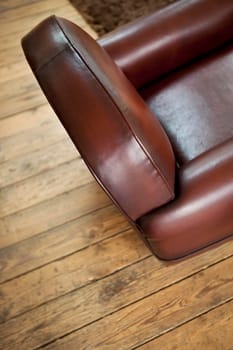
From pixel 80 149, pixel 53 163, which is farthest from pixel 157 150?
pixel 53 163

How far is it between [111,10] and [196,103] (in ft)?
4.39

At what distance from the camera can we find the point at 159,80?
1494 mm

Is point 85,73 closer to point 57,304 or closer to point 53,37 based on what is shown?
point 53,37

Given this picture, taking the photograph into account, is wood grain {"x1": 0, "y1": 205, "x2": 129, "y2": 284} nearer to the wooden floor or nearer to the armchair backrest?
the wooden floor

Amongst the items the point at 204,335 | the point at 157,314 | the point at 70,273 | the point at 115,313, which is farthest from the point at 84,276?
the point at 204,335

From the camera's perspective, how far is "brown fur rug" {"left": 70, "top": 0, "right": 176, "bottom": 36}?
240 centimetres

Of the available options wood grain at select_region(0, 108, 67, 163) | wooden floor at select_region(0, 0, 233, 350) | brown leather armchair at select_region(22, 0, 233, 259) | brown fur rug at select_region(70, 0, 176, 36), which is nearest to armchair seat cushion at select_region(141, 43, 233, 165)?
brown leather armchair at select_region(22, 0, 233, 259)

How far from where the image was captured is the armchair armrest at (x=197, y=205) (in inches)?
38.2

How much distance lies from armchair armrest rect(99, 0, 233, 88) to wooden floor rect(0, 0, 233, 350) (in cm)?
50

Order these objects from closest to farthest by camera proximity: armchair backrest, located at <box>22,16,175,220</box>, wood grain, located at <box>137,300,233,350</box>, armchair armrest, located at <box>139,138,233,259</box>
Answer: armchair backrest, located at <box>22,16,175,220</box> < armchair armrest, located at <box>139,138,233,259</box> < wood grain, located at <box>137,300,233,350</box>

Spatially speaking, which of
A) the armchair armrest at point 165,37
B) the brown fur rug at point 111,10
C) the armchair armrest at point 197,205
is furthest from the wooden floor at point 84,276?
the brown fur rug at point 111,10

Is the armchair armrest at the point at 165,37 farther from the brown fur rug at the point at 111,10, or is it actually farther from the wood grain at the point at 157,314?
the brown fur rug at the point at 111,10

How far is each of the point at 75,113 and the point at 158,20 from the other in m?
0.69

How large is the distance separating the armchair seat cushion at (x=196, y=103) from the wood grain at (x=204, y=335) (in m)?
0.47
